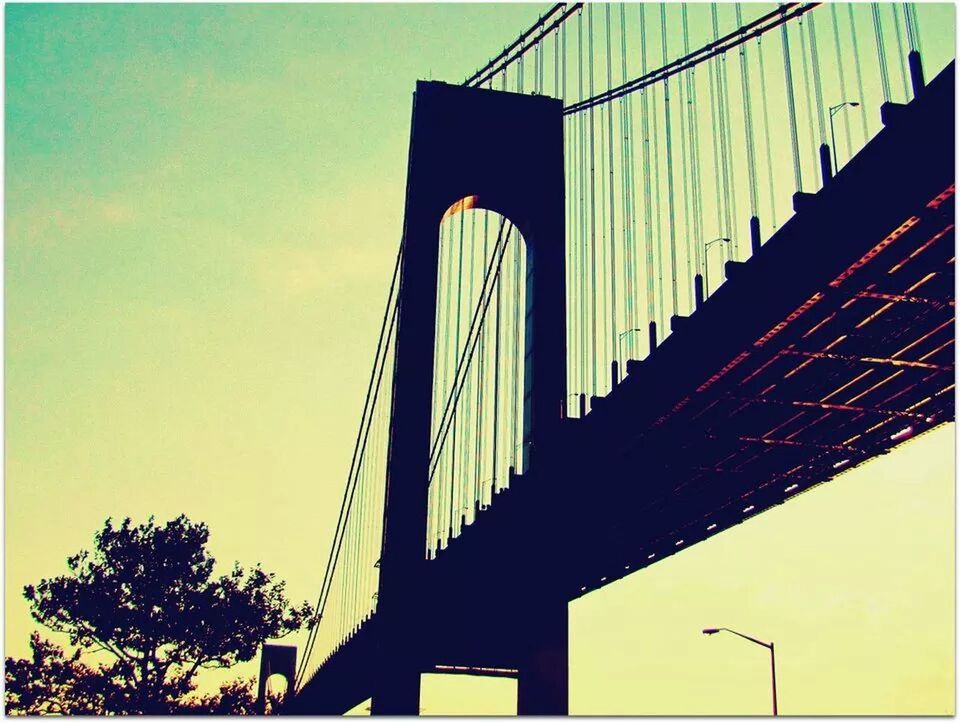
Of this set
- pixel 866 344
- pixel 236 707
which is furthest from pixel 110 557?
pixel 866 344

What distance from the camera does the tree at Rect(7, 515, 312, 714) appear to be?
34.2m

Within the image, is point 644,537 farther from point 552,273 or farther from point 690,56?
point 690,56

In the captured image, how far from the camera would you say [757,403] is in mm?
15805

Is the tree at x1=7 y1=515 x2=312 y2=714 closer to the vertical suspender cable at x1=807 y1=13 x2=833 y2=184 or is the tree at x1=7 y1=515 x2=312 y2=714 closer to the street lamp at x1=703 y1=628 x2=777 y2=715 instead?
the street lamp at x1=703 y1=628 x2=777 y2=715

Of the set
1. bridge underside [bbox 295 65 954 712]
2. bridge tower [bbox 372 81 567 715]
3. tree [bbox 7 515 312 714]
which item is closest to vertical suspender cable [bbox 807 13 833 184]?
bridge underside [bbox 295 65 954 712]

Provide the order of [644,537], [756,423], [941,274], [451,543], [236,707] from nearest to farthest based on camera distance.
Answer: [941,274]
[756,423]
[644,537]
[451,543]
[236,707]

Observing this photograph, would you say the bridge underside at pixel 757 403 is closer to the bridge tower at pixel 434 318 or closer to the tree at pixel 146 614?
the bridge tower at pixel 434 318

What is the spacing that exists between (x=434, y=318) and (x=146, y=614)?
15.7 m

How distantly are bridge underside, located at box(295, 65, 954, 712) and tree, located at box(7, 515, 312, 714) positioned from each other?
377 inches

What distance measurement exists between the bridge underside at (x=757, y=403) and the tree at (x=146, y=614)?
9.58 metres

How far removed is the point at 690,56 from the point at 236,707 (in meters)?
24.1

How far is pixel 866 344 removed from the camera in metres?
14.1

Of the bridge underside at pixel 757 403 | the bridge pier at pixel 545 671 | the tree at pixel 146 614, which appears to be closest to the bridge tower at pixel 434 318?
the bridge pier at pixel 545 671

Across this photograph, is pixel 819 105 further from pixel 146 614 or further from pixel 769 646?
pixel 146 614
